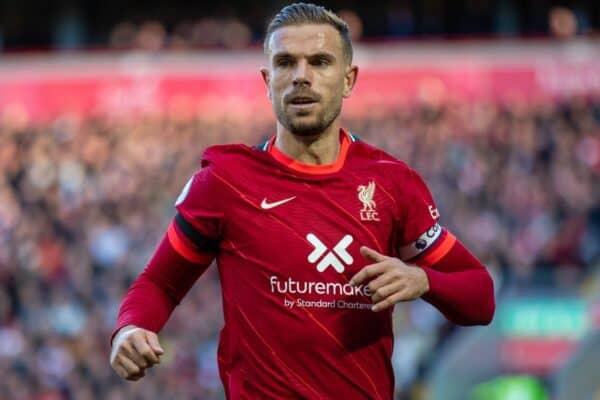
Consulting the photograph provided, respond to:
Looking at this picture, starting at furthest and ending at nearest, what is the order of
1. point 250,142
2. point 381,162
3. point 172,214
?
point 250,142 → point 172,214 → point 381,162

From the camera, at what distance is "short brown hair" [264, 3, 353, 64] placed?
4.43 meters

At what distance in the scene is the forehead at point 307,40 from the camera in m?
4.38

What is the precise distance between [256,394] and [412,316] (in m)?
10.7

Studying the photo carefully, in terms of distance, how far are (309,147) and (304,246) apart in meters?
0.35

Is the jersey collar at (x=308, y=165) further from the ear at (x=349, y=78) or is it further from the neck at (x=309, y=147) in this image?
the ear at (x=349, y=78)

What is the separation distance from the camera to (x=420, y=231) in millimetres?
4410

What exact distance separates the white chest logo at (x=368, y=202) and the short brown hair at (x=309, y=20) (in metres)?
0.43

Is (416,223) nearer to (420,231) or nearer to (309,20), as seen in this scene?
(420,231)

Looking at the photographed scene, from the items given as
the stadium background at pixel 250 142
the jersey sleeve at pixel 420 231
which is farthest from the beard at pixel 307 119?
the stadium background at pixel 250 142

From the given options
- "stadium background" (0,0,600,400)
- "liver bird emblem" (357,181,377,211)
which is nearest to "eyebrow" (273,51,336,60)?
"liver bird emblem" (357,181,377,211)

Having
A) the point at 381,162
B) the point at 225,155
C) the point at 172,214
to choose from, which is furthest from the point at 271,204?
the point at 172,214

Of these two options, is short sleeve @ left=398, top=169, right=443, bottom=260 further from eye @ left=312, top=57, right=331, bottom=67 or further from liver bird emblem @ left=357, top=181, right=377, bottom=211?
eye @ left=312, top=57, right=331, bottom=67

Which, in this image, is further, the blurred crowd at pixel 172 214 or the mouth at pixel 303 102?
the blurred crowd at pixel 172 214

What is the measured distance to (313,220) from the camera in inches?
171
